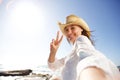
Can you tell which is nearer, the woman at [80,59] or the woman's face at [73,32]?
the woman at [80,59]

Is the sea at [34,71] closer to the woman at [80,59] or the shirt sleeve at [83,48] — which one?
the woman at [80,59]

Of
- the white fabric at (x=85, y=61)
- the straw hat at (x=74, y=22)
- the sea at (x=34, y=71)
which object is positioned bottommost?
the sea at (x=34, y=71)

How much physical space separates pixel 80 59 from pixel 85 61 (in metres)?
0.09

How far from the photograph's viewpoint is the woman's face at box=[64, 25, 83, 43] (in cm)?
177

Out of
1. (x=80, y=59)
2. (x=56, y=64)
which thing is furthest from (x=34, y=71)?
(x=80, y=59)

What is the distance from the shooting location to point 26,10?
206cm

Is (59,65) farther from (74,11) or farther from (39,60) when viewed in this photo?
(74,11)

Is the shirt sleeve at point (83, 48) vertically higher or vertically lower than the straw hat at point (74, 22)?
lower

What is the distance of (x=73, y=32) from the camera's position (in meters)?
1.78

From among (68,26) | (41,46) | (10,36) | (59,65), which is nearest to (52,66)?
(59,65)

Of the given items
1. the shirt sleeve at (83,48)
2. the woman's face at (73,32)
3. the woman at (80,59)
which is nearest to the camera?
the woman at (80,59)

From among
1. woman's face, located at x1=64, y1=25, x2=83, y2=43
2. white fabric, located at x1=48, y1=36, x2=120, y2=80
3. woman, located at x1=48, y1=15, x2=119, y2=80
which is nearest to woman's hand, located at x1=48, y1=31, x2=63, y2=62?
woman, located at x1=48, y1=15, x2=119, y2=80

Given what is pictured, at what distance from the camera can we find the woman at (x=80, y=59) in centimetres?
129

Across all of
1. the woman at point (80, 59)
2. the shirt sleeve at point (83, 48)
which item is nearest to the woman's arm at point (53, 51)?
the woman at point (80, 59)
